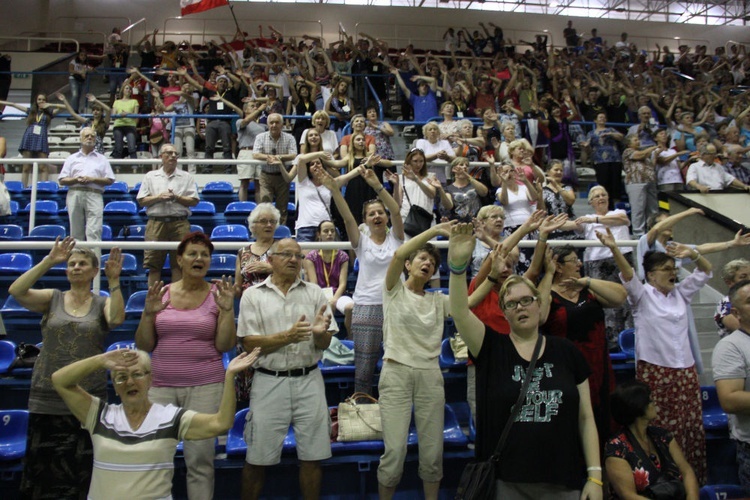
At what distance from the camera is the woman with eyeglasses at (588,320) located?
3.26 metres

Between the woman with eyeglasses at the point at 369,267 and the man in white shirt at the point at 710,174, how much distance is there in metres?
5.10

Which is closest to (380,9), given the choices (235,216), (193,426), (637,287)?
(235,216)

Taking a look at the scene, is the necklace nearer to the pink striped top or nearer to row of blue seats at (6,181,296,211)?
the pink striped top

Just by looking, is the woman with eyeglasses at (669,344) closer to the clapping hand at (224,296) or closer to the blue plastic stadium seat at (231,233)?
the clapping hand at (224,296)

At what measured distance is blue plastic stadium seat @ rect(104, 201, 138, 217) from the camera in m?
6.77

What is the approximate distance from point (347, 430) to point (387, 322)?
658 millimetres

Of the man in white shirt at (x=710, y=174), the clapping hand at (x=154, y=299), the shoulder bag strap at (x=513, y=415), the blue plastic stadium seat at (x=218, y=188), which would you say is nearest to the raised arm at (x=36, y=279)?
the clapping hand at (x=154, y=299)

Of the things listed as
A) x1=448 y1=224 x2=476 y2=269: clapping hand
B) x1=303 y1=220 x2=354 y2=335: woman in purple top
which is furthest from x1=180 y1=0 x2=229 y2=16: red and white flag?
x1=448 y1=224 x2=476 y2=269: clapping hand

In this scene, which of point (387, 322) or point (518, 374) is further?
point (387, 322)

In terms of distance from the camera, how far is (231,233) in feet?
19.8

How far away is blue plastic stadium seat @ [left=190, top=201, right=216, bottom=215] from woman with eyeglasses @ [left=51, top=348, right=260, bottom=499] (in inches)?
171

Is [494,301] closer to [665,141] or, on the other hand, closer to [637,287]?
[637,287]

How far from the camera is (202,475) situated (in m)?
3.00

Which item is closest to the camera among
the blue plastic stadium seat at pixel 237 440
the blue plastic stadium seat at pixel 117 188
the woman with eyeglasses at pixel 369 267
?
the blue plastic stadium seat at pixel 237 440
